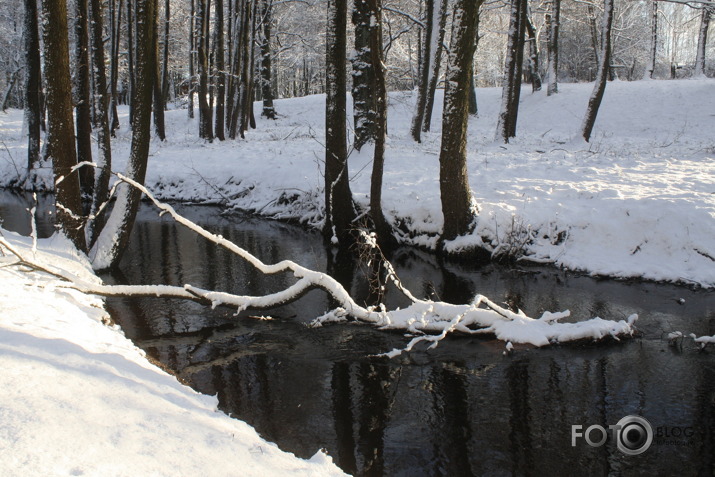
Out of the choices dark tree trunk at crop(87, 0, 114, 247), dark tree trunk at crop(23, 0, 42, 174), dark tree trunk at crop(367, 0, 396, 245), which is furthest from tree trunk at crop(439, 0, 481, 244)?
dark tree trunk at crop(23, 0, 42, 174)

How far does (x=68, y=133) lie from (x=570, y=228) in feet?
30.3

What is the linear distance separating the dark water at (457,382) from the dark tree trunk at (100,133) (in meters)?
1.79

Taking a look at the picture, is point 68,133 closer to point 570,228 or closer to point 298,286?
point 298,286

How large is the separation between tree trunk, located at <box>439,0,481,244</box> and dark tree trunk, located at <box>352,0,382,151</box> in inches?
91.8

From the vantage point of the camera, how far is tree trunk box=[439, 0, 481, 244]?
9.37 meters

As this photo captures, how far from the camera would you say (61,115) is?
331 inches

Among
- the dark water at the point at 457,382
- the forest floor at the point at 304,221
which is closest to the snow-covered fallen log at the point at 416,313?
the dark water at the point at 457,382

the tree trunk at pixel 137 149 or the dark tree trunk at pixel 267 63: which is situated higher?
the dark tree trunk at pixel 267 63

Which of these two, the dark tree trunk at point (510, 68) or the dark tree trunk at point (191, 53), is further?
the dark tree trunk at point (191, 53)

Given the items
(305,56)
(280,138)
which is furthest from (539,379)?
(305,56)

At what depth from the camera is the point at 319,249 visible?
12.1 metres

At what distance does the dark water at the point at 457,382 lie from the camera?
4.86 m

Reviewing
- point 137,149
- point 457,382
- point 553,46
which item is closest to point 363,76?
point 137,149

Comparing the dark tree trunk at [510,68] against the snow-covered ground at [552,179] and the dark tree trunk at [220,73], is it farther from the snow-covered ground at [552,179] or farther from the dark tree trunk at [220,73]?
the dark tree trunk at [220,73]
